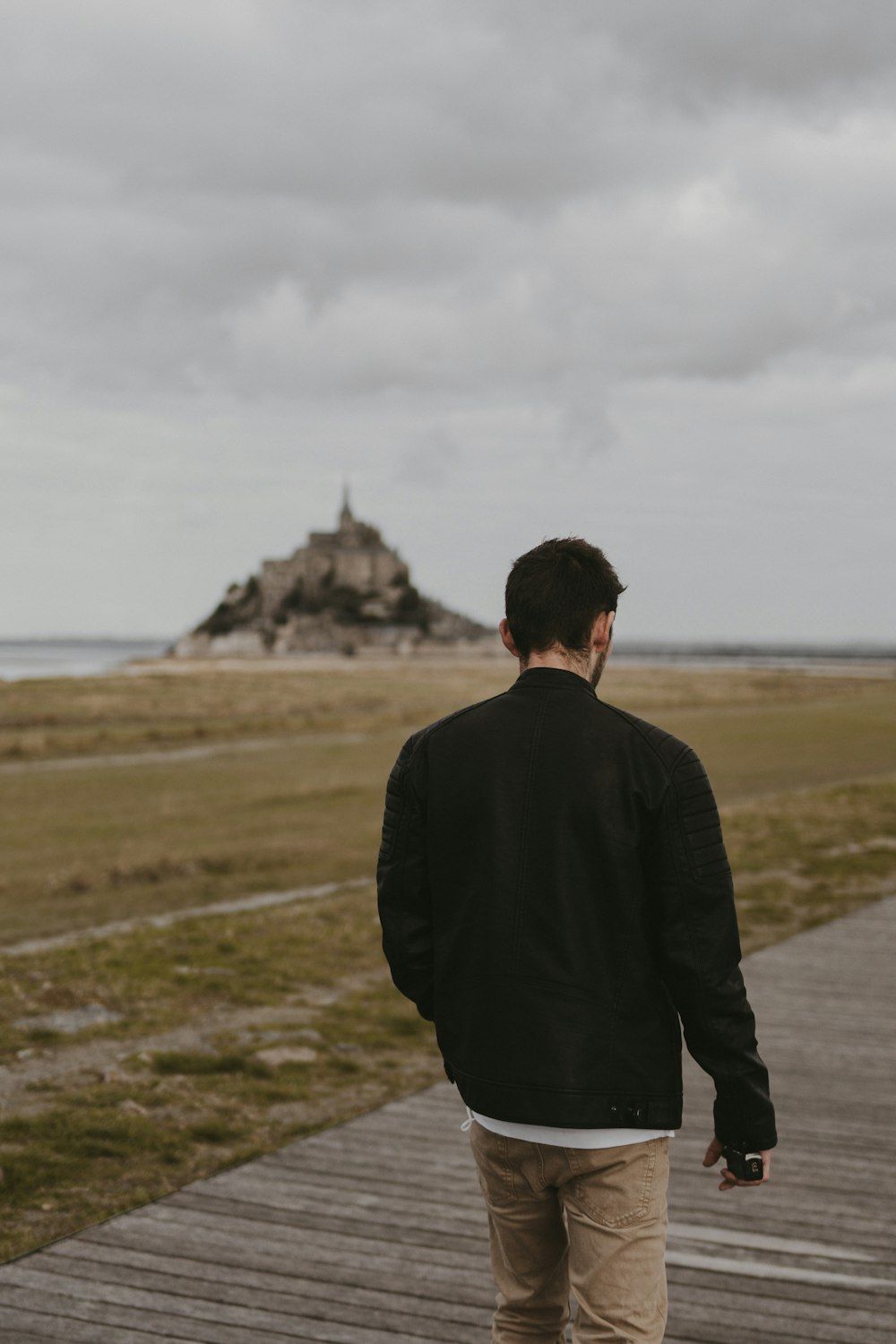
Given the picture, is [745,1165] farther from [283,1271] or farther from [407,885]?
[283,1271]

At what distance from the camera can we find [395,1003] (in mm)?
10062

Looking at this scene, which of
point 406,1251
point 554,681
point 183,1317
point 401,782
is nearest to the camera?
point 554,681

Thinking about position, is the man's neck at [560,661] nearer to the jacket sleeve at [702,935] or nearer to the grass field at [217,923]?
the jacket sleeve at [702,935]

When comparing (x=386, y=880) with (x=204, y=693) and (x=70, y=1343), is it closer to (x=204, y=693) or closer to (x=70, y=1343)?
(x=70, y=1343)

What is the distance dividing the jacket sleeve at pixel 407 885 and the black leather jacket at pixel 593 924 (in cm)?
18

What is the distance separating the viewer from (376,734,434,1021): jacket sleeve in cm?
295

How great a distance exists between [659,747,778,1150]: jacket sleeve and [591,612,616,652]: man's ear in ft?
1.13

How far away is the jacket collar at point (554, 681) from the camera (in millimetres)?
2789

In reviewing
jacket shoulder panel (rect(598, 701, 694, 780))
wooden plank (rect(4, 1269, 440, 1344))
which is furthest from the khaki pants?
wooden plank (rect(4, 1269, 440, 1344))

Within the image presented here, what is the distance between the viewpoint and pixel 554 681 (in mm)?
2795

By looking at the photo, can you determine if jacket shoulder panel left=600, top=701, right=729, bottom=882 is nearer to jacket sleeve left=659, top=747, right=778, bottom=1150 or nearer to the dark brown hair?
jacket sleeve left=659, top=747, right=778, bottom=1150

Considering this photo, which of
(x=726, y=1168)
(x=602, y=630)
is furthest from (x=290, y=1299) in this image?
(x=602, y=630)

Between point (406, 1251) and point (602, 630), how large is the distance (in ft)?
10.8

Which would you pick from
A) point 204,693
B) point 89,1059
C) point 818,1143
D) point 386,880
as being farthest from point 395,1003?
point 204,693
